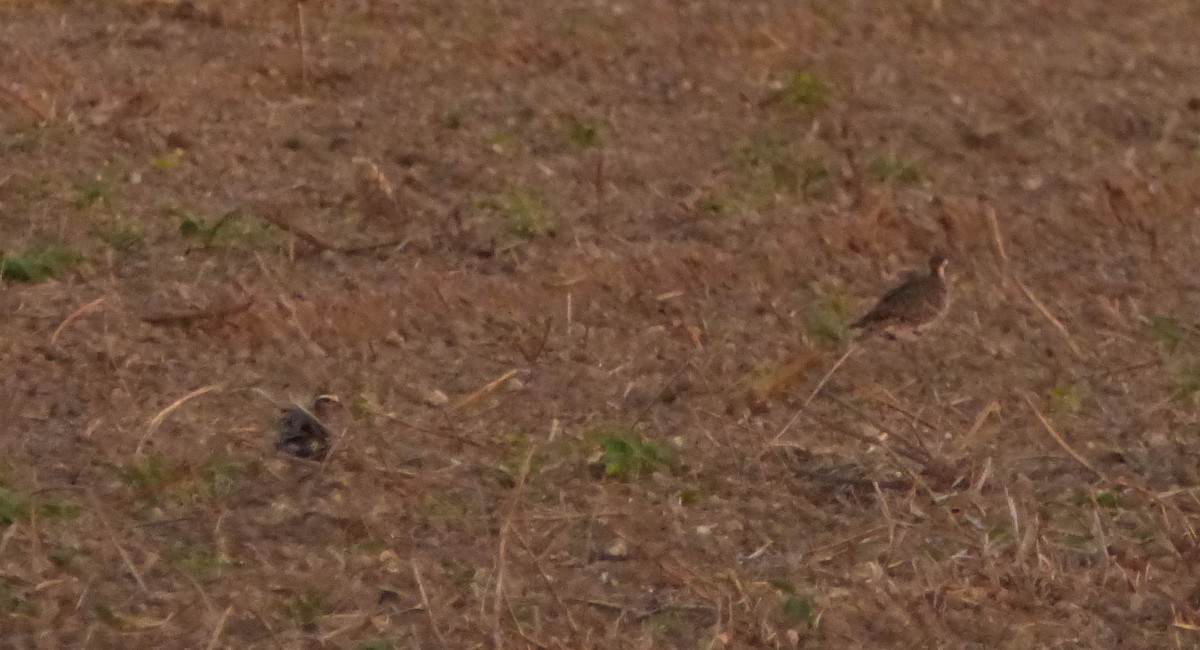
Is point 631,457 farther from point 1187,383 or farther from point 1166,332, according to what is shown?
point 1166,332

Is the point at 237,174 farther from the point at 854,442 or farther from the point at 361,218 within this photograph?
the point at 854,442

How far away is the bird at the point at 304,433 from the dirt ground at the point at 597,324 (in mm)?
36

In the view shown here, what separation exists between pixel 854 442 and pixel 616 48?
2.81 metres

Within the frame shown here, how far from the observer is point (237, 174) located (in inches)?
226

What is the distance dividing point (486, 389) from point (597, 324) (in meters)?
0.58

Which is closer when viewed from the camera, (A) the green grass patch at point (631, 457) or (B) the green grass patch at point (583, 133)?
(A) the green grass patch at point (631, 457)

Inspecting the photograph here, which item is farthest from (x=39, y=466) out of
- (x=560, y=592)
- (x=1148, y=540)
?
(x=1148, y=540)

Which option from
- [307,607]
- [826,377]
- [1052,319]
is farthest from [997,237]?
[307,607]

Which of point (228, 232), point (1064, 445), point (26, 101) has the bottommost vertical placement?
point (1064, 445)

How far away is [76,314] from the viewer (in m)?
4.61

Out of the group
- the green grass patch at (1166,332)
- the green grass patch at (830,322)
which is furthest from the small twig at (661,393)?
the green grass patch at (1166,332)

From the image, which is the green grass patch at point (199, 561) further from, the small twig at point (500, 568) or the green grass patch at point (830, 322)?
the green grass patch at point (830, 322)

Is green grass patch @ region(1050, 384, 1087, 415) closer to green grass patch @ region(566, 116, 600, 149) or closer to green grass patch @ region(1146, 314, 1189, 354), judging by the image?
green grass patch @ region(1146, 314, 1189, 354)

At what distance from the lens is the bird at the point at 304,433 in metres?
4.07
